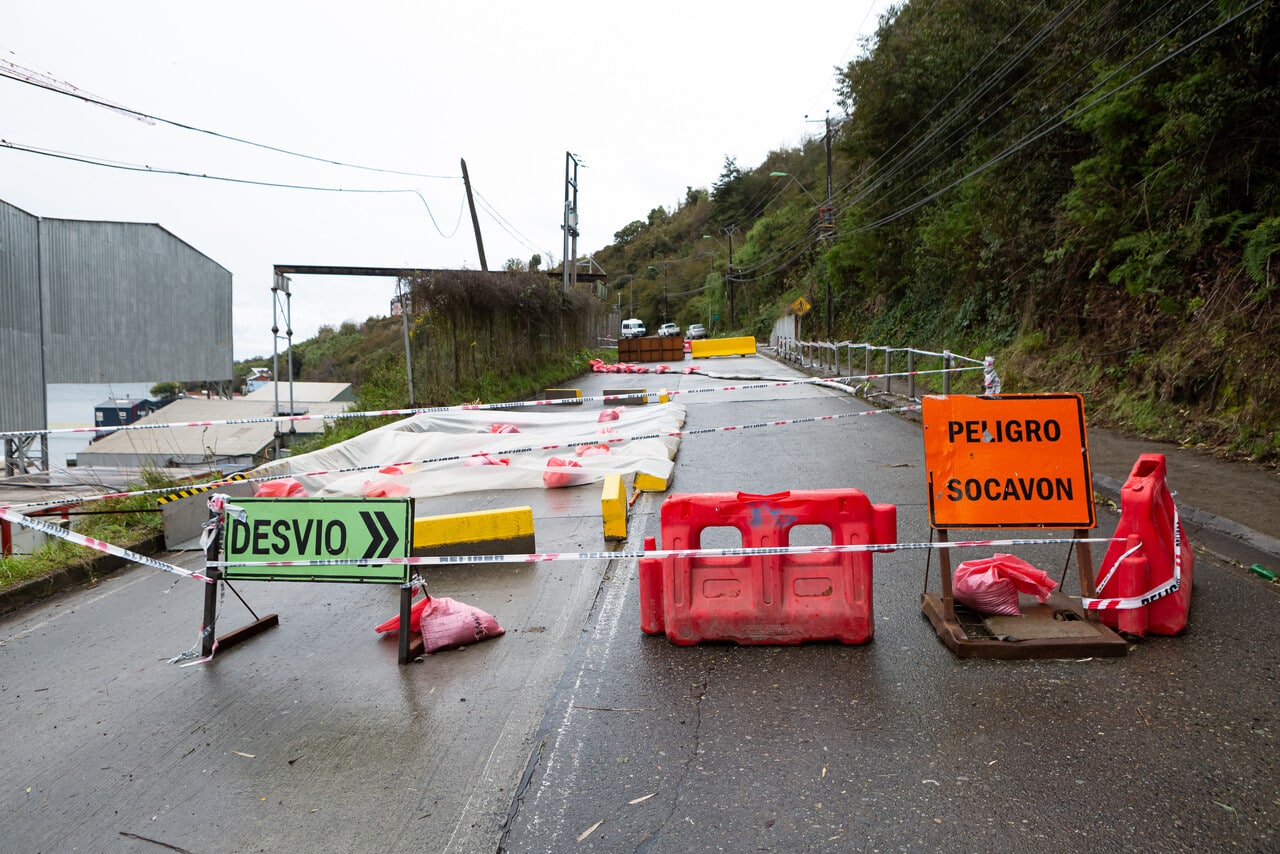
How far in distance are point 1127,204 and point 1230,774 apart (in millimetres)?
14864

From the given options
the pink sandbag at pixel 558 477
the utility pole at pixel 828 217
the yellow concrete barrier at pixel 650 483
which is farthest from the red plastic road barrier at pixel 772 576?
the utility pole at pixel 828 217

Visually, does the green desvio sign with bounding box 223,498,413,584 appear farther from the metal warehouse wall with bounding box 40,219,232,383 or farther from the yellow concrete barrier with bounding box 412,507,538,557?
the metal warehouse wall with bounding box 40,219,232,383

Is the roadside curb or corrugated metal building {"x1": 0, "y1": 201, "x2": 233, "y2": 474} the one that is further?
corrugated metal building {"x1": 0, "y1": 201, "x2": 233, "y2": 474}

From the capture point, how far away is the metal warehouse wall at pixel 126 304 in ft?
69.9

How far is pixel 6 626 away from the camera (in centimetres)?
606

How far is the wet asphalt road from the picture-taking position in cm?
312

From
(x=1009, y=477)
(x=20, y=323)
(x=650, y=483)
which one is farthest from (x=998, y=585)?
(x=20, y=323)

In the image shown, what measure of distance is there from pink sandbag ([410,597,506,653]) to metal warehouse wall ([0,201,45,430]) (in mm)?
19263

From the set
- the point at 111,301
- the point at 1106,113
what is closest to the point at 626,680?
the point at 1106,113

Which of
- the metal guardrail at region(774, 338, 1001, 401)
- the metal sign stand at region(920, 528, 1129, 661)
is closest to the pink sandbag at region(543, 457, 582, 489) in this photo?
the metal sign stand at region(920, 528, 1129, 661)

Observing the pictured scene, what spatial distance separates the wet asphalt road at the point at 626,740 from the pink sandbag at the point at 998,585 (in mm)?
388

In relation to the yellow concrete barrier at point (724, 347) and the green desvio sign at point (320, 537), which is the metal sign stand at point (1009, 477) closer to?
the green desvio sign at point (320, 537)

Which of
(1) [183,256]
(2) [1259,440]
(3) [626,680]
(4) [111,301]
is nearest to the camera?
(3) [626,680]

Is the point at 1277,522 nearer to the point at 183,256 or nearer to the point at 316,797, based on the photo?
the point at 316,797
